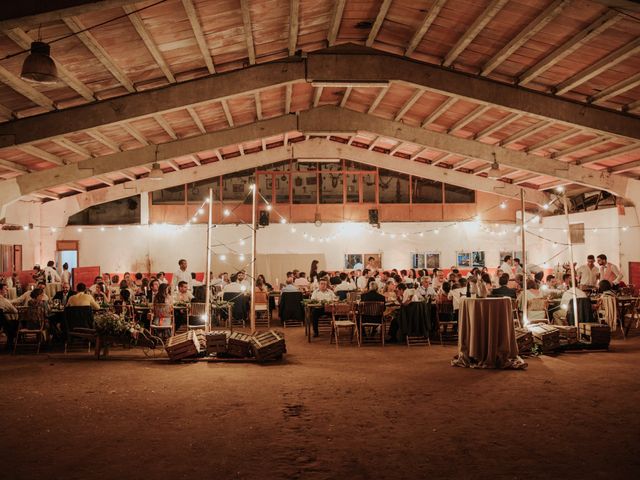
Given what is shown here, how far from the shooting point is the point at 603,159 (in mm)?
11461

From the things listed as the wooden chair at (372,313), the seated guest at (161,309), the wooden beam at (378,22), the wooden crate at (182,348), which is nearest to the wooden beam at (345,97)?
the wooden beam at (378,22)

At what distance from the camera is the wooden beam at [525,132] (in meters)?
10.3

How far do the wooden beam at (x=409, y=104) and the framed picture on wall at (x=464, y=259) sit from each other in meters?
6.79

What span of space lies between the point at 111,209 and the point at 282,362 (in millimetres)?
11125

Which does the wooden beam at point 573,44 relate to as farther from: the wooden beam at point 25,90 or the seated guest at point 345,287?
the wooden beam at point 25,90

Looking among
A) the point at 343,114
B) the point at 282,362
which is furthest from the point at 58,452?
the point at 343,114

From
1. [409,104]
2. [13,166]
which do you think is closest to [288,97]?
[409,104]

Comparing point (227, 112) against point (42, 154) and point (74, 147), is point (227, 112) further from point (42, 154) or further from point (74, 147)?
point (42, 154)

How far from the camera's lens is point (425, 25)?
7.47 metres

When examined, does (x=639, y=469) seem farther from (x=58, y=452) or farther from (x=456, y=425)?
(x=58, y=452)

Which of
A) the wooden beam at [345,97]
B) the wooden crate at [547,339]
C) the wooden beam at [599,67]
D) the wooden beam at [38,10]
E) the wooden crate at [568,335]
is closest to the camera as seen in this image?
the wooden beam at [38,10]

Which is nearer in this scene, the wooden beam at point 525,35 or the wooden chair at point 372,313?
the wooden beam at point 525,35

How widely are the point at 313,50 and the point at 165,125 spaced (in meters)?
3.43

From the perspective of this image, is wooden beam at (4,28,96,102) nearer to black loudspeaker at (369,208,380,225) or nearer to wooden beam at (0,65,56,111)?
wooden beam at (0,65,56,111)
